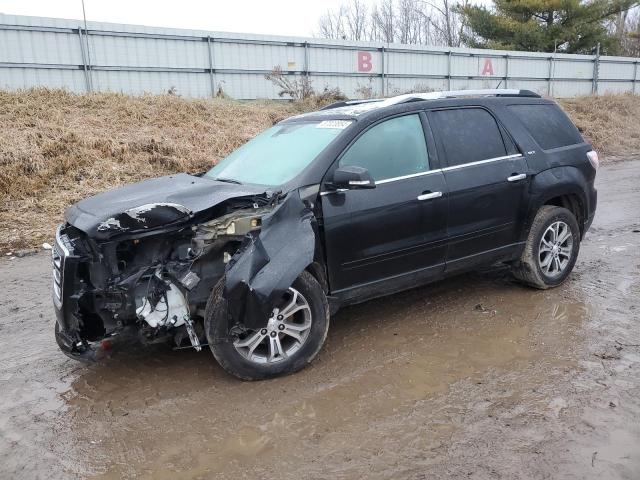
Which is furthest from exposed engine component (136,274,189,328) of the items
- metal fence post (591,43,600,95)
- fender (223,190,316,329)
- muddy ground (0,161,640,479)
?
metal fence post (591,43,600,95)

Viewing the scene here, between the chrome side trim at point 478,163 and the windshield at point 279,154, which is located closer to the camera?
the windshield at point 279,154

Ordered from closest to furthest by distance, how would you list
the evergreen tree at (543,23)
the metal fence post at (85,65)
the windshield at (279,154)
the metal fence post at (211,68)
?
the windshield at (279,154) < the metal fence post at (85,65) < the metal fence post at (211,68) < the evergreen tree at (543,23)

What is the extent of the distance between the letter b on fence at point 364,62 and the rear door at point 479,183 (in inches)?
571

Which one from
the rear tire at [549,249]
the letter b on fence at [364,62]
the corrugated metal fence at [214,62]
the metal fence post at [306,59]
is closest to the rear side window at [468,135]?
the rear tire at [549,249]

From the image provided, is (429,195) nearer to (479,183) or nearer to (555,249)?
(479,183)

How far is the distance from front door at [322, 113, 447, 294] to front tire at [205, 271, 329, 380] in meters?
0.32

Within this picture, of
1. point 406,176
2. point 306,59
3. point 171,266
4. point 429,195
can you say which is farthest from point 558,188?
point 306,59

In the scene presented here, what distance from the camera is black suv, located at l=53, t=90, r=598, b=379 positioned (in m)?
3.40

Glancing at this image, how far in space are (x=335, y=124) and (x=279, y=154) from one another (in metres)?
0.51

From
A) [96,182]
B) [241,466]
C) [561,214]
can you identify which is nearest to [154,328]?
[241,466]

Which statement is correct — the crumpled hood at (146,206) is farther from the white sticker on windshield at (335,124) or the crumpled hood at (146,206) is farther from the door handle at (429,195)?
the door handle at (429,195)

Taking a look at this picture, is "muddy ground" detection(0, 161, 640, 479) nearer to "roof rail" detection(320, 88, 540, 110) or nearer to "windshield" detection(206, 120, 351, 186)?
"windshield" detection(206, 120, 351, 186)

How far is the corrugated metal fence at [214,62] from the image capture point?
13305 millimetres

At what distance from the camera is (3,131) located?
10.2m
